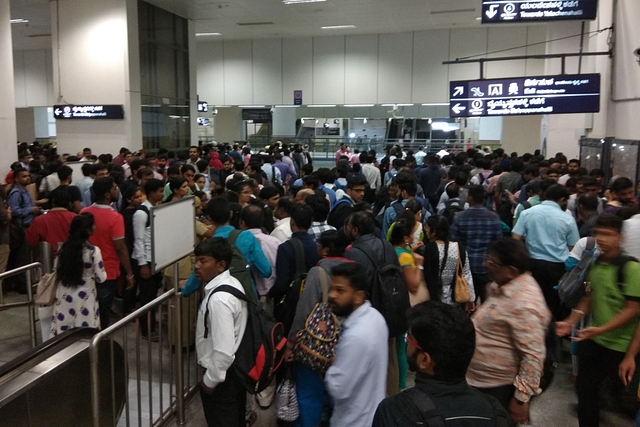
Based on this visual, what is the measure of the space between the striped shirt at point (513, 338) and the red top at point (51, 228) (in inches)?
161

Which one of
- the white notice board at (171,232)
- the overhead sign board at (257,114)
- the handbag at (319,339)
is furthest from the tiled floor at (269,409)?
the overhead sign board at (257,114)

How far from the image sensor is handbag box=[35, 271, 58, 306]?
4.24 m

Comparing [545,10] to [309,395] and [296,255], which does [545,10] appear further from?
[309,395]

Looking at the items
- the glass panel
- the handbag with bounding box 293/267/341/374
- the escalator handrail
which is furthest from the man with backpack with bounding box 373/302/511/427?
the glass panel

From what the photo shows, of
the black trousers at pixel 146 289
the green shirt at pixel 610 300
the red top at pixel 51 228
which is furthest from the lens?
the black trousers at pixel 146 289

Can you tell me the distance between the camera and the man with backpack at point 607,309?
3152mm

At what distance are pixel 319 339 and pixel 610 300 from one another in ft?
5.87

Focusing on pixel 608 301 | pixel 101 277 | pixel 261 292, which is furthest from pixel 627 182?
pixel 101 277

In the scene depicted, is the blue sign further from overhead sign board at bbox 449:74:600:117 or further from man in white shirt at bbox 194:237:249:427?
man in white shirt at bbox 194:237:249:427

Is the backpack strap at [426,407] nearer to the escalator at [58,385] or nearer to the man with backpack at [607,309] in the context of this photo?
the man with backpack at [607,309]

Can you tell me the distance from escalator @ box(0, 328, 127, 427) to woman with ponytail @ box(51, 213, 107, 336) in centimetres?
69

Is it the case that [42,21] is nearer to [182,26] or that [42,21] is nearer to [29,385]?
[182,26]

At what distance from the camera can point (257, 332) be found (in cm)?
325

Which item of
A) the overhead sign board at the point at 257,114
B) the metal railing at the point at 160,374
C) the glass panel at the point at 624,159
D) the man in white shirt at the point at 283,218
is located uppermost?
the overhead sign board at the point at 257,114
